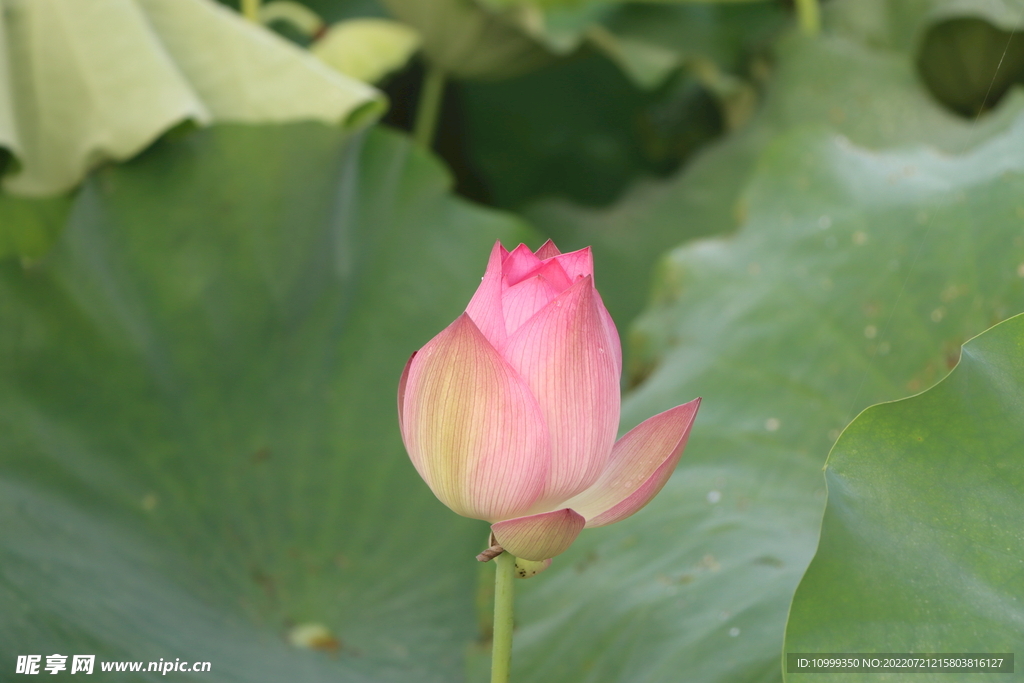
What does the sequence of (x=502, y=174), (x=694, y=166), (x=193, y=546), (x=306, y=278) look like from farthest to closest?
(x=502, y=174) → (x=694, y=166) → (x=306, y=278) → (x=193, y=546)

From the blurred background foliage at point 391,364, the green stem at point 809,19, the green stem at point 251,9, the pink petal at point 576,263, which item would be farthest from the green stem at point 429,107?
the pink petal at point 576,263

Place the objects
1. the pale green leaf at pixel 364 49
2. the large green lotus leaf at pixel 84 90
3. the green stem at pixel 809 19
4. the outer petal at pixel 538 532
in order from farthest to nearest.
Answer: the green stem at pixel 809 19 → the pale green leaf at pixel 364 49 → the large green lotus leaf at pixel 84 90 → the outer petal at pixel 538 532

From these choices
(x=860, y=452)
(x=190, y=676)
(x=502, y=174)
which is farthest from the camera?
(x=502, y=174)

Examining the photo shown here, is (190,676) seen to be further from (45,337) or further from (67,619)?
(45,337)

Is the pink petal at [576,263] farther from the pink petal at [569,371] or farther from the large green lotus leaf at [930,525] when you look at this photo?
the large green lotus leaf at [930,525]

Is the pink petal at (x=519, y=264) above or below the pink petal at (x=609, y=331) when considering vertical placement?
above

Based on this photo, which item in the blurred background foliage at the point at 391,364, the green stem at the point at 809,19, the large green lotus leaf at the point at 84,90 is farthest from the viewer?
the green stem at the point at 809,19

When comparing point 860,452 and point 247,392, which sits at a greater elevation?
point 860,452

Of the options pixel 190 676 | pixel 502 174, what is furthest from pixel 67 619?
pixel 502 174
